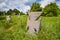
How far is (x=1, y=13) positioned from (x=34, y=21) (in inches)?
71.5

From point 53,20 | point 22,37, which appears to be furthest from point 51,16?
point 22,37

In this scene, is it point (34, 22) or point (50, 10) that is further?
point (50, 10)

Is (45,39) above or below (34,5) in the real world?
below

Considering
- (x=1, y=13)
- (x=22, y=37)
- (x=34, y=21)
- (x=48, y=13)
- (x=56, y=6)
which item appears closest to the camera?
(x=22, y=37)

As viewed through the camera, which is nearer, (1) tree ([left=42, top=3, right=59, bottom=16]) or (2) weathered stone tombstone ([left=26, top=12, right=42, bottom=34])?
(2) weathered stone tombstone ([left=26, top=12, right=42, bottom=34])

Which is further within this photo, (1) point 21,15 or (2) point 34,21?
(1) point 21,15

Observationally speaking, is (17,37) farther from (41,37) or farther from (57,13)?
(57,13)

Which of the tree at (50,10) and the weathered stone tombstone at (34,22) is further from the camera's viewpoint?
the tree at (50,10)

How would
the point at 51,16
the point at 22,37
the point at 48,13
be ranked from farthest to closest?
the point at 48,13 → the point at 51,16 → the point at 22,37

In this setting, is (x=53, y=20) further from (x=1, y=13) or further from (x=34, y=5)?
(x=1, y=13)

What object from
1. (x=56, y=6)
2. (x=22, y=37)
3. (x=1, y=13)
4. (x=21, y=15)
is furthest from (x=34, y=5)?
(x=22, y=37)

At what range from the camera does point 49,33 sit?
2.36m

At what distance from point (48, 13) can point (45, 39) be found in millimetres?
1589

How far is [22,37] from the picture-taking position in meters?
2.54
